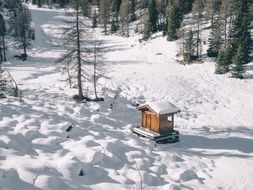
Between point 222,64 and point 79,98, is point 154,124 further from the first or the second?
point 222,64

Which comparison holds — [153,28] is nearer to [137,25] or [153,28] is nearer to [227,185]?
[137,25]

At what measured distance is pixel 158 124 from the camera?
1060 inches

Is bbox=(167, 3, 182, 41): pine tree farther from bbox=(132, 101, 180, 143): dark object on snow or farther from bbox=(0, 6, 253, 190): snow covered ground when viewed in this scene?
bbox=(132, 101, 180, 143): dark object on snow

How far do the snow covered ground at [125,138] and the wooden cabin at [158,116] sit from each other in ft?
4.31

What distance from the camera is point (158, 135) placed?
26531 mm

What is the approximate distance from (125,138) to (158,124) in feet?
8.73

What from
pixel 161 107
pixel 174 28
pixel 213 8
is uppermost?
pixel 213 8

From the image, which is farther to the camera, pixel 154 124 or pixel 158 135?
pixel 154 124

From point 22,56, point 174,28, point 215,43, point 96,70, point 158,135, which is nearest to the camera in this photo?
point 158,135

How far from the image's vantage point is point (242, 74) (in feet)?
168

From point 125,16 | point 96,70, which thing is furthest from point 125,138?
point 125,16

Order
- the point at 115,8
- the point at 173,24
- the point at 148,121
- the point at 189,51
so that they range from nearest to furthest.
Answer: the point at 148,121 < the point at 189,51 < the point at 173,24 < the point at 115,8

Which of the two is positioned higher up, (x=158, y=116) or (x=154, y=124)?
(x=158, y=116)

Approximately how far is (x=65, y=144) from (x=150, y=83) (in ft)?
73.3
